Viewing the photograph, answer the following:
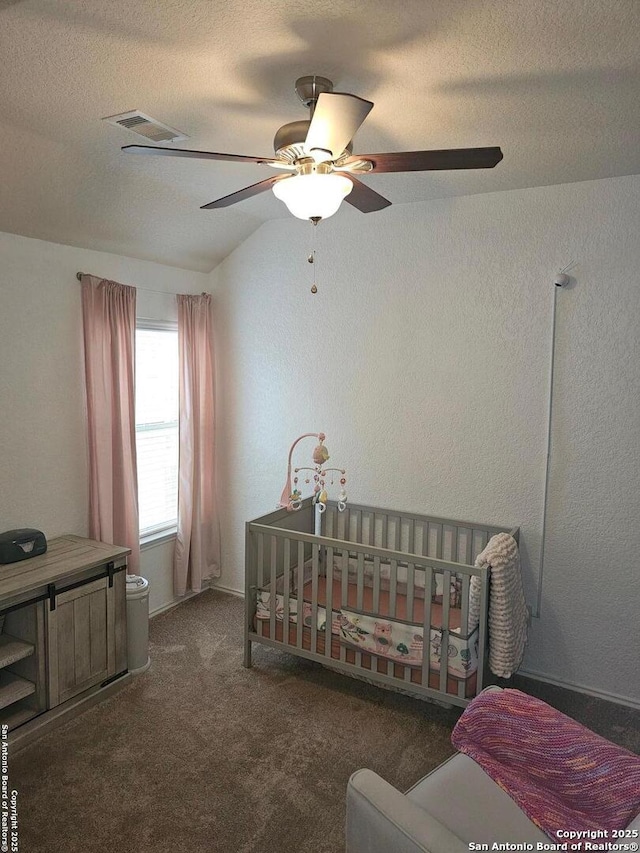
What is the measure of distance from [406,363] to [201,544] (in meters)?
1.93

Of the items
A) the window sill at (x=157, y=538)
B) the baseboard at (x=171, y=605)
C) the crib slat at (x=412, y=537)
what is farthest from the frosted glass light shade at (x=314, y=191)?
the baseboard at (x=171, y=605)

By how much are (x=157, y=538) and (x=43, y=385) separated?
1.28 metres

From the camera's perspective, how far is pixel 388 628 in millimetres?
2795

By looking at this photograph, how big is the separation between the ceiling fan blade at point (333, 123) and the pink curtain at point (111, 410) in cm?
204

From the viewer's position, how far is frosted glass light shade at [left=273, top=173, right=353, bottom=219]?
69.0 inches

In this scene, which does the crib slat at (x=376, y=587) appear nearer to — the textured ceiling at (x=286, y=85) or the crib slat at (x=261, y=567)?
the crib slat at (x=261, y=567)

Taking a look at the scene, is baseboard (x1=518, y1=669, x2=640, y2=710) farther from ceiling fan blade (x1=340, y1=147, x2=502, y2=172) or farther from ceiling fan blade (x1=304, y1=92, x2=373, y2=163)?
ceiling fan blade (x1=304, y1=92, x2=373, y2=163)

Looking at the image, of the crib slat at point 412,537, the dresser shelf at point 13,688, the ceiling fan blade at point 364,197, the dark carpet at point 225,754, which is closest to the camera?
the ceiling fan blade at point 364,197

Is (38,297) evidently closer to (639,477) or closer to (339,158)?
(339,158)

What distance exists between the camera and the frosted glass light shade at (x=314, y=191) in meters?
1.75

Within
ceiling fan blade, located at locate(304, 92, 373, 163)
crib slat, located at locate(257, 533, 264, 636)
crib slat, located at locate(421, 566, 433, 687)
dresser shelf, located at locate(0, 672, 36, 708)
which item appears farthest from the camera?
crib slat, located at locate(257, 533, 264, 636)

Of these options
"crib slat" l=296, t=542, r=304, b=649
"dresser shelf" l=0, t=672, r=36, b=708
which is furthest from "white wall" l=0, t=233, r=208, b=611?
"crib slat" l=296, t=542, r=304, b=649

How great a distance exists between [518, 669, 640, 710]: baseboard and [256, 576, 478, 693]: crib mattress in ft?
1.98

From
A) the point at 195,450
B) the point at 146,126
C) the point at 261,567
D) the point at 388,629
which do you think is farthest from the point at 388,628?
the point at 146,126
